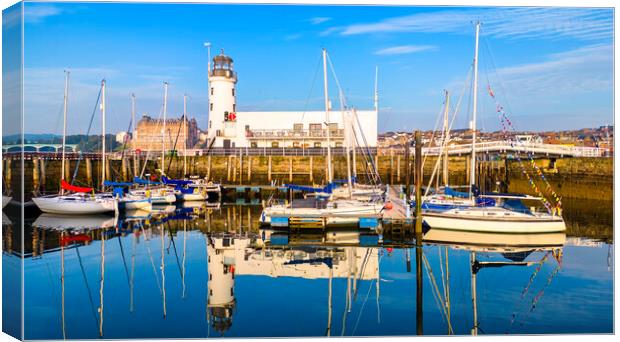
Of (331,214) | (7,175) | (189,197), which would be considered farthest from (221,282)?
(189,197)

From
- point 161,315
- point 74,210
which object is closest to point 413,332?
point 161,315

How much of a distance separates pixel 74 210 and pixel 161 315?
18899 mm

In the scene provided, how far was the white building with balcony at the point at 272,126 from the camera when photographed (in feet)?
169

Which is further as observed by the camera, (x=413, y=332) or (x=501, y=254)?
(x=501, y=254)

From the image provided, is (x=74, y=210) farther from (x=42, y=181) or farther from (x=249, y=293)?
(x=249, y=293)

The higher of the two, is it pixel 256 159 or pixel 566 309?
pixel 256 159

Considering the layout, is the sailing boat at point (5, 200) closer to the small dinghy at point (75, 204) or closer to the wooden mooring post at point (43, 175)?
the small dinghy at point (75, 204)

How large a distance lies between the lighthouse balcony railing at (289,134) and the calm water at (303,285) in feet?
90.9

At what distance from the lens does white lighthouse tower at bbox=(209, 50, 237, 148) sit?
53312mm

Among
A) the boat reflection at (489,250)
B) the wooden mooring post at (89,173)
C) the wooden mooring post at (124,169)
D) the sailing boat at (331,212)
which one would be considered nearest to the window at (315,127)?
the wooden mooring post at (124,169)

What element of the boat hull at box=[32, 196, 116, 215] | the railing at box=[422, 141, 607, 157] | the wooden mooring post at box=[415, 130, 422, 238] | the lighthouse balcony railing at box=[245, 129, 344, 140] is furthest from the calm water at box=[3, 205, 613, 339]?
the lighthouse balcony railing at box=[245, 129, 344, 140]

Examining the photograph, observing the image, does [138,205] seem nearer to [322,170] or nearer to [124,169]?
[124,169]

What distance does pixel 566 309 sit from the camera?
13.1 m

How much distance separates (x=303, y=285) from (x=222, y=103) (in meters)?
40.8
